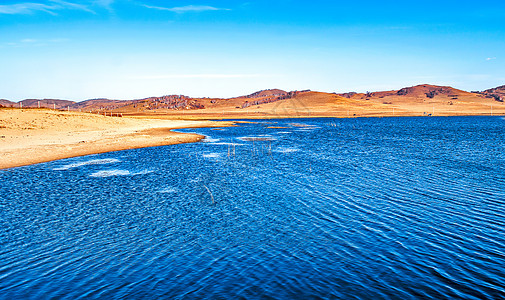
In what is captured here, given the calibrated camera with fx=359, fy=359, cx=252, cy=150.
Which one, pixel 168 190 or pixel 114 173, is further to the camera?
pixel 114 173

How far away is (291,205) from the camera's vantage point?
21344 millimetres

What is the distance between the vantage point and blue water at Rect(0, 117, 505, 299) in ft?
38.4

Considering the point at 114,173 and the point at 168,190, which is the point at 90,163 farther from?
the point at 168,190

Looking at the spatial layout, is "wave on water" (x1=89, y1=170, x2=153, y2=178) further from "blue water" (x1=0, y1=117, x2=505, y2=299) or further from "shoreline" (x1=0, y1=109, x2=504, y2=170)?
"shoreline" (x1=0, y1=109, x2=504, y2=170)

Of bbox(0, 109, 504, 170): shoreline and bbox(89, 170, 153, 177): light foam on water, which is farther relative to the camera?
bbox(0, 109, 504, 170): shoreline

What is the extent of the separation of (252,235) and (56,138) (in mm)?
48883

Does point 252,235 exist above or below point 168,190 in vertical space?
below

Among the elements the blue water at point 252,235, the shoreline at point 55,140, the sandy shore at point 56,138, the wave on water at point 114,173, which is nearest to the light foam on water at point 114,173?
the wave on water at point 114,173

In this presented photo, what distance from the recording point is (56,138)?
54.7m

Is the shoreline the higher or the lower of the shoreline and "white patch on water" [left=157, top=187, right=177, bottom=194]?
the higher

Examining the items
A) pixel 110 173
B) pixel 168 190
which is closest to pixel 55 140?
pixel 110 173

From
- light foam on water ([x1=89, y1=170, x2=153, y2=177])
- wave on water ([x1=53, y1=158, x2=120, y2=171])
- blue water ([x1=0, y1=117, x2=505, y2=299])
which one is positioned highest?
wave on water ([x1=53, y1=158, x2=120, y2=171])

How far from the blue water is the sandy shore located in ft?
27.0

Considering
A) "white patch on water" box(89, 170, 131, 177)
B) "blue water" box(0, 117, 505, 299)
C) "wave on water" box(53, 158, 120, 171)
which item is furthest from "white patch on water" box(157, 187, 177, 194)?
"wave on water" box(53, 158, 120, 171)
